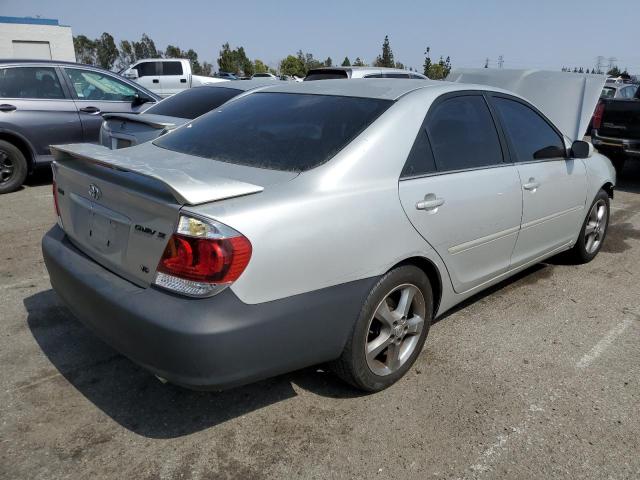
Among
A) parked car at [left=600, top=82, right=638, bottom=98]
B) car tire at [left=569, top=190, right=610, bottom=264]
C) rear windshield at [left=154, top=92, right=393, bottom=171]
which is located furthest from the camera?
parked car at [left=600, top=82, right=638, bottom=98]

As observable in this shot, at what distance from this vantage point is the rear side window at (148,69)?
60.4 feet

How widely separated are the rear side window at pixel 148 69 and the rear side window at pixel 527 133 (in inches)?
661

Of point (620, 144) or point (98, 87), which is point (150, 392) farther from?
point (620, 144)

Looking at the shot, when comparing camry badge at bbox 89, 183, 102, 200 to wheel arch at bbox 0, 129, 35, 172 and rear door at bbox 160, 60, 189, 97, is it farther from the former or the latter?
rear door at bbox 160, 60, 189, 97

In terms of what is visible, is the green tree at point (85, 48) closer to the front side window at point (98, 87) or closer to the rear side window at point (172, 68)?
the rear side window at point (172, 68)

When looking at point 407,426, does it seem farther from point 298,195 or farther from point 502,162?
point 502,162

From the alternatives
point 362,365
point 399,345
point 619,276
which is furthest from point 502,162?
point 619,276

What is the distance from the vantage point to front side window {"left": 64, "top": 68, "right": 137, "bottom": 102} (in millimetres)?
7695

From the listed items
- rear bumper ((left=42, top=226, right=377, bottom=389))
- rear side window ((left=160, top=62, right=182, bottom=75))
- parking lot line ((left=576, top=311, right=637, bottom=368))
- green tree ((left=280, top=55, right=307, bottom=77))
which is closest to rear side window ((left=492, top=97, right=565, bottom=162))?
parking lot line ((left=576, top=311, right=637, bottom=368))

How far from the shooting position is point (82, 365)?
303 centimetres

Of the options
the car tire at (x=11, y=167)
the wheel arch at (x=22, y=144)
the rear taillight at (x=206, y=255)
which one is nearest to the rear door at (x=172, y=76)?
the wheel arch at (x=22, y=144)

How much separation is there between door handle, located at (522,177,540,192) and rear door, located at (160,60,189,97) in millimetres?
16147

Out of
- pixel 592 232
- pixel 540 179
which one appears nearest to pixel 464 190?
pixel 540 179

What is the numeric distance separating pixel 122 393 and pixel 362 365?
126 centimetres
